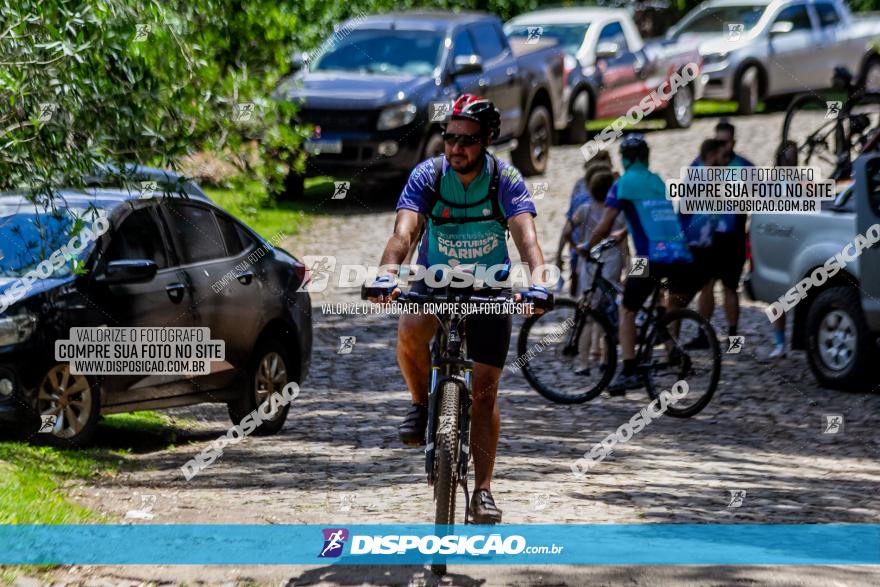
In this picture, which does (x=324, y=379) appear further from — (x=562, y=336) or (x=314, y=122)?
(x=314, y=122)

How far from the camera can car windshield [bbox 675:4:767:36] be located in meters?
28.3

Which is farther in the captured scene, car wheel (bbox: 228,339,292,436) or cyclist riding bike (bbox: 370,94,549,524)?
car wheel (bbox: 228,339,292,436)

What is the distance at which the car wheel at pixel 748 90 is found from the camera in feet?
91.9

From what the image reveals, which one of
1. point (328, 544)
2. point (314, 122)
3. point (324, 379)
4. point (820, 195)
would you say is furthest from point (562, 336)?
point (314, 122)

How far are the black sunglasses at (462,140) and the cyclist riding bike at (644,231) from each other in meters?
4.71

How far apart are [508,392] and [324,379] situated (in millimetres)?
1618

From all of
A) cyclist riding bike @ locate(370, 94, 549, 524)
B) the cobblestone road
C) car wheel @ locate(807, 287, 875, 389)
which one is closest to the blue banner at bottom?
the cobblestone road

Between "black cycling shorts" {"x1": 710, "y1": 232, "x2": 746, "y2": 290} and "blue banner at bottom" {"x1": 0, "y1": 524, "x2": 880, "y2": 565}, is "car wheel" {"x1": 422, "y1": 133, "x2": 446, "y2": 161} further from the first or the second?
"blue banner at bottom" {"x1": 0, "y1": 524, "x2": 880, "y2": 565}

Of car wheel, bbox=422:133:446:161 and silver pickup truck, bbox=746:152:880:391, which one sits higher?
car wheel, bbox=422:133:446:161

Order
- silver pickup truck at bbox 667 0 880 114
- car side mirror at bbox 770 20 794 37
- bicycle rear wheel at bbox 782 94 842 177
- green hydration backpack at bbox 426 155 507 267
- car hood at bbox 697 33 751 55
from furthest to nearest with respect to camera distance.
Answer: car side mirror at bbox 770 20 794 37 < silver pickup truck at bbox 667 0 880 114 < car hood at bbox 697 33 751 55 < bicycle rear wheel at bbox 782 94 842 177 < green hydration backpack at bbox 426 155 507 267

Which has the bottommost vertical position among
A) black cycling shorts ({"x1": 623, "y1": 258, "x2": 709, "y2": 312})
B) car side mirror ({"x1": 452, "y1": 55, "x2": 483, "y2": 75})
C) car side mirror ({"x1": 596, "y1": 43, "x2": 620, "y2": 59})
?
black cycling shorts ({"x1": 623, "y1": 258, "x2": 709, "y2": 312})

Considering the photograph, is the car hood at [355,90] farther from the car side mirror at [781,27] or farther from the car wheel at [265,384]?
the car side mirror at [781,27]

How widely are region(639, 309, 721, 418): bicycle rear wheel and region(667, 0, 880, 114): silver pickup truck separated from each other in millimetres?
15527

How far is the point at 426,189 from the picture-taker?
7.72 metres
